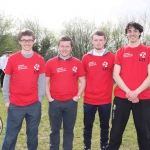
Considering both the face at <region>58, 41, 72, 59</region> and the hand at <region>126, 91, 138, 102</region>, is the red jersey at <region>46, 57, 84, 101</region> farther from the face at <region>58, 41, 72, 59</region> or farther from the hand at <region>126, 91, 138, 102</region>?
the hand at <region>126, 91, 138, 102</region>

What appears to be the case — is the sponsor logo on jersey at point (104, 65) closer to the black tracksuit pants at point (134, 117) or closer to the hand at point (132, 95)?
the black tracksuit pants at point (134, 117)

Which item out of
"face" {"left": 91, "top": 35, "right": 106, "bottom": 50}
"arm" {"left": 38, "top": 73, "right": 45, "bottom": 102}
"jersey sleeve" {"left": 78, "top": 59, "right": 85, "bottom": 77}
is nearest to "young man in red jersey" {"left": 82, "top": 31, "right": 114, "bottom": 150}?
"face" {"left": 91, "top": 35, "right": 106, "bottom": 50}

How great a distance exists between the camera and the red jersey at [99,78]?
3.86m

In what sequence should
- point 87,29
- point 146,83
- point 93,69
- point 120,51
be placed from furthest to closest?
point 87,29 < point 93,69 < point 120,51 < point 146,83

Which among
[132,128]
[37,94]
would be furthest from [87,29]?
[37,94]

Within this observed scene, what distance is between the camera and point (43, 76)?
3.55 meters

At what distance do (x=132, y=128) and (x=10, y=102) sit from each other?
3.49 metres

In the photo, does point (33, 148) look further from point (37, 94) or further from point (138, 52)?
point (138, 52)

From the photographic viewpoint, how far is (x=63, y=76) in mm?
3662

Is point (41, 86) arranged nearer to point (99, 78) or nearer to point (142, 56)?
point (99, 78)

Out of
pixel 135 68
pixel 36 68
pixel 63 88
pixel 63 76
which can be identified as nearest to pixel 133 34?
pixel 135 68

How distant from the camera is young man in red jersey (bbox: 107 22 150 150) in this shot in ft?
11.2

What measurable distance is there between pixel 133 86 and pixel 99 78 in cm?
63

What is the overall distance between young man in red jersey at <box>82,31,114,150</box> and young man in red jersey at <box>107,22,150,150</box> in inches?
13.5
